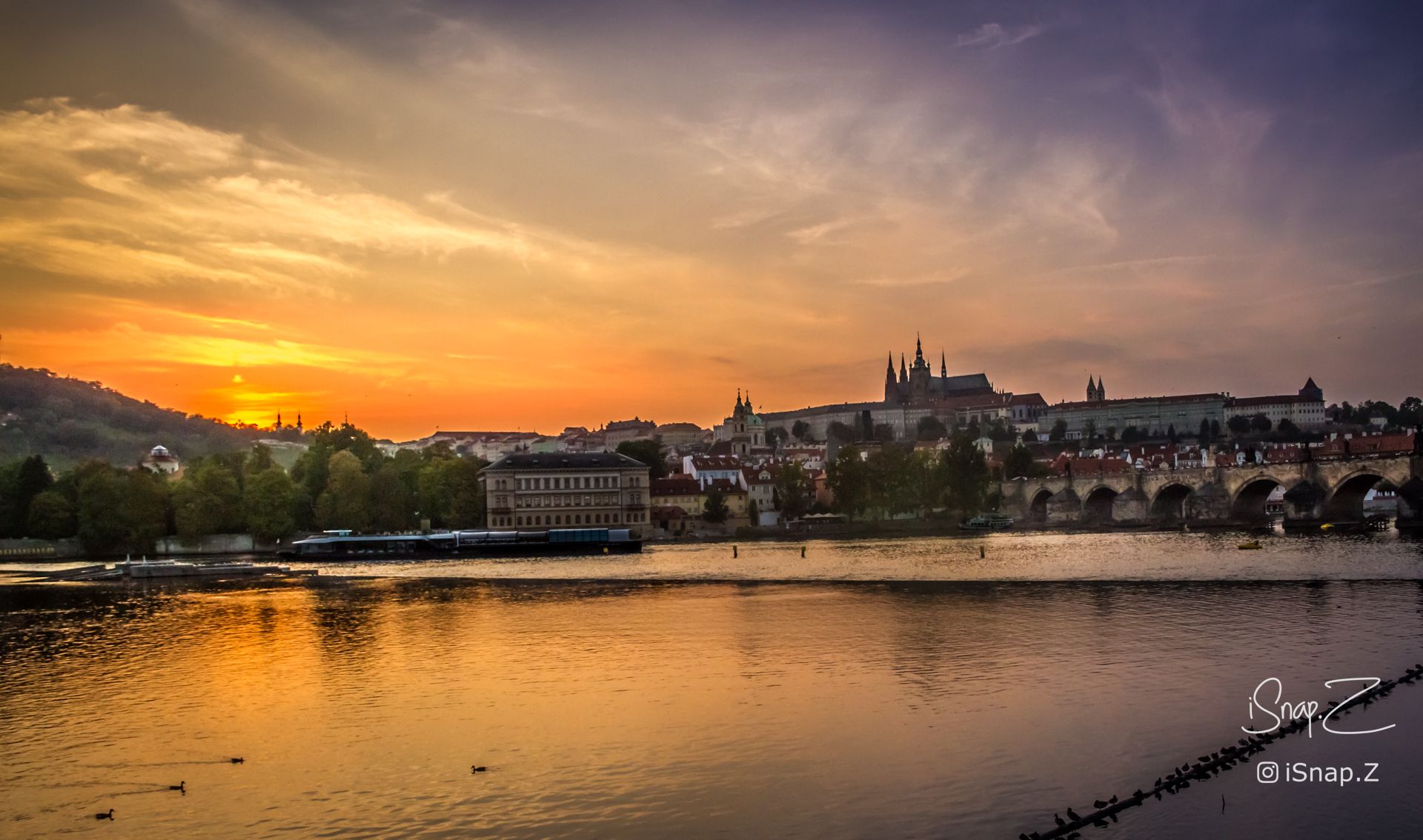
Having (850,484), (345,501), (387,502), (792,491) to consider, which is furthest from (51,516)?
(850,484)

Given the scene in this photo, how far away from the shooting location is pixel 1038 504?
119625mm

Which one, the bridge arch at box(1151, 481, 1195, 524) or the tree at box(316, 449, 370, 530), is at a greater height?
the tree at box(316, 449, 370, 530)

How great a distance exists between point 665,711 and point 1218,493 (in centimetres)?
8592

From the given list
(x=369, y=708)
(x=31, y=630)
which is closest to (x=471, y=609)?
(x=31, y=630)

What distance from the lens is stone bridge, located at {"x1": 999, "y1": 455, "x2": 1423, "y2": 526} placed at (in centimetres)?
8488

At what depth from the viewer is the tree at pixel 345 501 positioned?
310ft

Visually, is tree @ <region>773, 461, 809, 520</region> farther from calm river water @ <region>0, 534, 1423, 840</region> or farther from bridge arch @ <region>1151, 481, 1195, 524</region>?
calm river water @ <region>0, 534, 1423, 840</region>

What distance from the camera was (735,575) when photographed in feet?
187

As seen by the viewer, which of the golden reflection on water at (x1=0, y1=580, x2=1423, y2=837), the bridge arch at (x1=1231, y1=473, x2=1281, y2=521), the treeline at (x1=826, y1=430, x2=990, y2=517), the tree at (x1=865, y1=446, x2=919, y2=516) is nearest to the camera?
the golden reflection on water at (x1=0, y1=580, x2=1423, y2=837)

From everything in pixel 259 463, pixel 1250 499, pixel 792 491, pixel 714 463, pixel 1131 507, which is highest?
pixel 259 463

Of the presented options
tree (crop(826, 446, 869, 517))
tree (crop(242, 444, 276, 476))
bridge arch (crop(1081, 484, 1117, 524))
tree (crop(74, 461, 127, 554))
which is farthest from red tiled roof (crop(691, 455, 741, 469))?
tree (crop(74, 461, 127, 554))

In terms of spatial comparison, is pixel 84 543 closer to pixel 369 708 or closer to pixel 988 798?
pixel 369 708

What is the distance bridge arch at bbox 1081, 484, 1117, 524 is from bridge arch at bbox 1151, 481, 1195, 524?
14.7 feet

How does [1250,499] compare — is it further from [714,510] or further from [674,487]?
[674,487]
